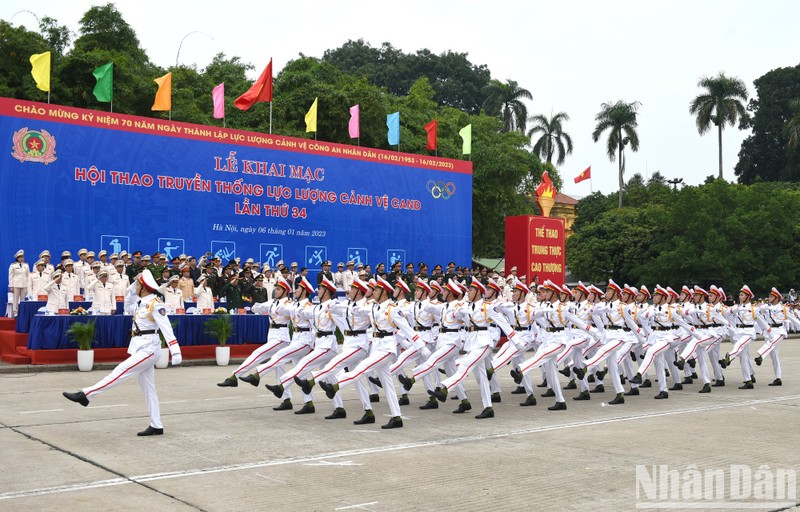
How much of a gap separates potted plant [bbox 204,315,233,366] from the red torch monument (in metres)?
11.3

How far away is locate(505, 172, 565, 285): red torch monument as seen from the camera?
2677 centimetres

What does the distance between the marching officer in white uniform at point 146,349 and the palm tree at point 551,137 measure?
52.1 m

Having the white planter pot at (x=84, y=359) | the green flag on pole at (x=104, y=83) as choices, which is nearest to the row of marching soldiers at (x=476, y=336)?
the white planter pot at (x=84, y=359)

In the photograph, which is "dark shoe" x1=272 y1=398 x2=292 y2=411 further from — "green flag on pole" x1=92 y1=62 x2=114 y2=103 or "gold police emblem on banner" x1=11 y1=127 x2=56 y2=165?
"green flag on pole" x1=92 y1=62 x2=114 y2=103

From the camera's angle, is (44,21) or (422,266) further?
(44,21)

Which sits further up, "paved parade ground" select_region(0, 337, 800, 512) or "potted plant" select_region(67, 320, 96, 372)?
"potted plant" select_region(67, 320, 96, 372)

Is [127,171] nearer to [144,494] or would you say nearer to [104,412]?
[104,412]

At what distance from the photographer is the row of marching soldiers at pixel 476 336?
1047cm

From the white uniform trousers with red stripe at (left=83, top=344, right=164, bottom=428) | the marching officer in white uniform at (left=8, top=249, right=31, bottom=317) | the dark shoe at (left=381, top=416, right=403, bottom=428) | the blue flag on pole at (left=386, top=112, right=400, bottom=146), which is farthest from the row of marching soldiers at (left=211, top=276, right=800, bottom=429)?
the blue flag on pole at (left=386, top=112, right=400, bottom=146)

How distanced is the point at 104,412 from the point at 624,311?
8.05 m

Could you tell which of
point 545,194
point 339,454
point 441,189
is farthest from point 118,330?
point 545,194

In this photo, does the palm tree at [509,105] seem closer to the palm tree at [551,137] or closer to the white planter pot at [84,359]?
the palm tree at [551,137]

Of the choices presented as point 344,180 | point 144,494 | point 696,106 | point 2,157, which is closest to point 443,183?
point 344,180

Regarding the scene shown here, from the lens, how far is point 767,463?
8047 mm
